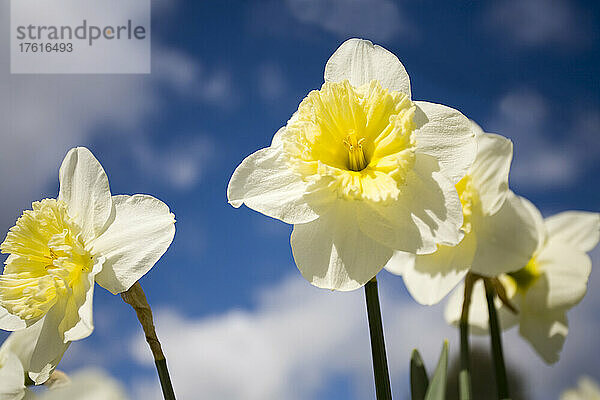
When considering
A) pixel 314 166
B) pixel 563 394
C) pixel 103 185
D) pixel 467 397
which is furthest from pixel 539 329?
pixel 103 185

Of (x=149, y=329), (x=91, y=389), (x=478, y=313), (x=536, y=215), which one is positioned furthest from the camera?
(x=478, y=313)

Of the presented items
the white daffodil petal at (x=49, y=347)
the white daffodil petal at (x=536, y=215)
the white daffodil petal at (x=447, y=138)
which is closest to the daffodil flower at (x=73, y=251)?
the white daffodil petal at (x=49, y=347)

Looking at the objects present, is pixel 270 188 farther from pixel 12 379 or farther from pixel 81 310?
pixel 12 379

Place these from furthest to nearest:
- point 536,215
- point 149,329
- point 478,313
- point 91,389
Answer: point 478,313 → point 536,215 → point 149,329 → point 91,389

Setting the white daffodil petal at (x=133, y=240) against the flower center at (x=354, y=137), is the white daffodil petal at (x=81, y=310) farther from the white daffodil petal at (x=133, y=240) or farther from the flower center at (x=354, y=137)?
the flower center at (x=354, y=137)

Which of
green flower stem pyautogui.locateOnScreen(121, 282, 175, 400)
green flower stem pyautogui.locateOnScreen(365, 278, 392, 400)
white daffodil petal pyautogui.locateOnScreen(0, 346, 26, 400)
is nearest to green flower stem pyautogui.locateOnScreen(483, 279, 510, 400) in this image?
green flower stem pyautogui.locateOnScreen(365, 278, 392, 400)

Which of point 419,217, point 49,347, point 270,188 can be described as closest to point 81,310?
point 49,347

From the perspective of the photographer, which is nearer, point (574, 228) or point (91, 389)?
point (91, 389)

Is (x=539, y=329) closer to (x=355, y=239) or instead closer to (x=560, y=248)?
(x=560, y=248)
